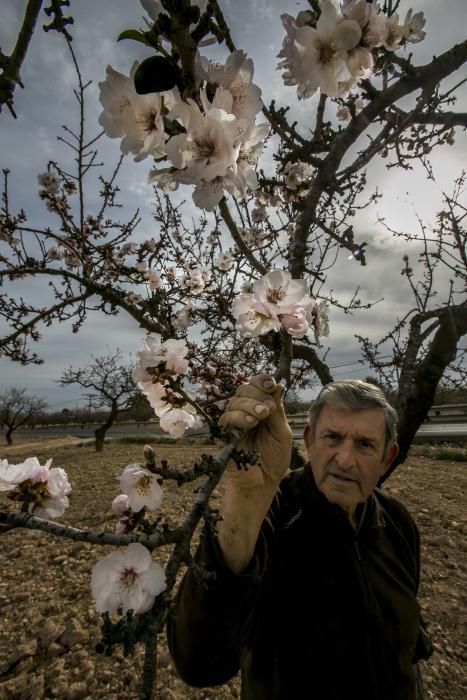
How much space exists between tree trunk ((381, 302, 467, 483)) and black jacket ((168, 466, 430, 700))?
1.61 m

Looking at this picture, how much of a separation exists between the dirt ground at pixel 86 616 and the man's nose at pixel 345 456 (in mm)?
1994

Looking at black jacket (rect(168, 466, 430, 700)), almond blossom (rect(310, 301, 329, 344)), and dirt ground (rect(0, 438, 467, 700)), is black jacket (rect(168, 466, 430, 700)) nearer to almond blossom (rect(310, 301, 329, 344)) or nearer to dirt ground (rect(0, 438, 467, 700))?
almond blossom (rect(310, 301, 329, 344))

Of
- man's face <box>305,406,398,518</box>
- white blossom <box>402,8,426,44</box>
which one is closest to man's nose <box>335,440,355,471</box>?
man's face <box>305,406,398,518</box>

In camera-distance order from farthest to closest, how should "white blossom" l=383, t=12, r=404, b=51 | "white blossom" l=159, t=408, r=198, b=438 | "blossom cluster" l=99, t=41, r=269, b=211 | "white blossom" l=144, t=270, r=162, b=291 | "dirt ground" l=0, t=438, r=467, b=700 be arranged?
"white blossom" l=144, t=270, r=162, b=291
"dirt ground" l=0, t=438, r=467, b=700
"white blossom" l=383, t=12, r=404, b=51
"white blossom" l=159, t=408, r=198, b=438
"blossom cluster" l=99, t=41, r=269, b=211

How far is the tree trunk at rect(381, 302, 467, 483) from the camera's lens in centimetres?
291

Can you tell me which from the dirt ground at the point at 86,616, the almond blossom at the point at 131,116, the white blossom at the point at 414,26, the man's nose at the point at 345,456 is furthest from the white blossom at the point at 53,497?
the white blossom at the point at 414,26

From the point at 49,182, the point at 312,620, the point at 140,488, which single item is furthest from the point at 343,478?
the point at 49,182

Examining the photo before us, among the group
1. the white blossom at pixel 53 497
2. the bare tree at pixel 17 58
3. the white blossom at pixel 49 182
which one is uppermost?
the white blossom at pixel 49 182

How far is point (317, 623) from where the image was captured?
133 centimetres

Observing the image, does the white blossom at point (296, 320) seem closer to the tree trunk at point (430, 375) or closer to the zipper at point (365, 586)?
the zipper at point (365, 586)

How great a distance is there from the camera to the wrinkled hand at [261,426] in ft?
3.56

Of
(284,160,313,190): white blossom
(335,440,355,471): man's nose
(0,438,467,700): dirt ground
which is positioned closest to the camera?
(335,440,355,471): man's nose

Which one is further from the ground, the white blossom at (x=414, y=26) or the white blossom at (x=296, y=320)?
the white blossom at (x=414, y=26)

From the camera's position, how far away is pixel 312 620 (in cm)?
133
